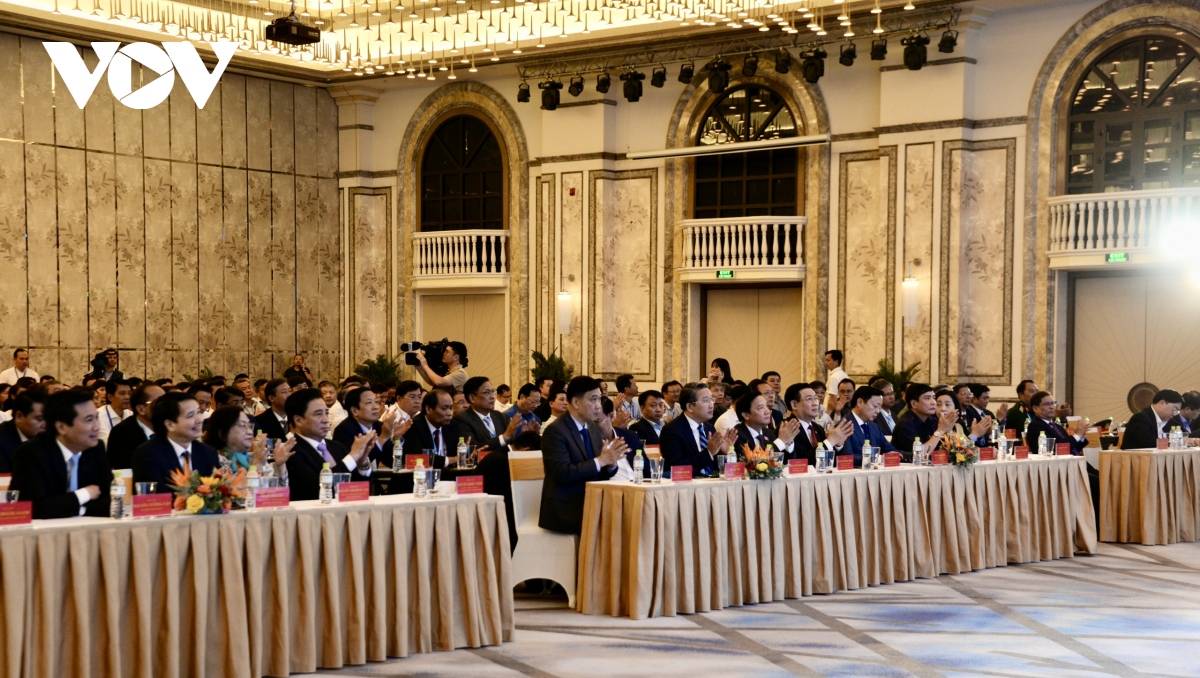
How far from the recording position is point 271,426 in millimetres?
9172

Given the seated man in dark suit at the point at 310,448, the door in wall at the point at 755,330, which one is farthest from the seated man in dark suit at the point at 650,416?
the door in wall at the point at 755,330

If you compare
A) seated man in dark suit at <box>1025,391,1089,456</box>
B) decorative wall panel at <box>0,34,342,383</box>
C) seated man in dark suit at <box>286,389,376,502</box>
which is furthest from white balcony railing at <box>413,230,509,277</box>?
seated man in dark suit at <box>286,389,376,502</box>

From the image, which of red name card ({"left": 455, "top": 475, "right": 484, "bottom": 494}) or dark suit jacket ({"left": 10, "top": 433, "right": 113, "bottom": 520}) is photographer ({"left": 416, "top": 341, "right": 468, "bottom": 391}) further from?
dark suit jacket ({"left": 10, "top": 433, "right": 113, "bottom": 520})

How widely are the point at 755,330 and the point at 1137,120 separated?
4.97m

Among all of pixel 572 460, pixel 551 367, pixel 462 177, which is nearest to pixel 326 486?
pixel 572 460

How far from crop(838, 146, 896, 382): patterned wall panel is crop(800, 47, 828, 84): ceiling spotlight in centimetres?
105

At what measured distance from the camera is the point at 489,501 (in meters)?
6.36

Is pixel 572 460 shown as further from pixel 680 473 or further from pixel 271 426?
pixel 271 426

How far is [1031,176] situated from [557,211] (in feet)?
19.2

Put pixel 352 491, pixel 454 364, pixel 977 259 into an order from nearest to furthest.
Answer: pixel 352 491 → pixel 454 364 → pixel 977 259

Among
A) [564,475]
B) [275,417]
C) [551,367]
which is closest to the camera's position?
[564,475]

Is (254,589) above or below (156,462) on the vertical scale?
below

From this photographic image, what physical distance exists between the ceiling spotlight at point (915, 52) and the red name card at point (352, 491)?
32.2 ft

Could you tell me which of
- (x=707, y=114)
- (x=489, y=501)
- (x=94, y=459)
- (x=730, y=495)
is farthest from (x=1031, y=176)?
(x=94, y=459)
